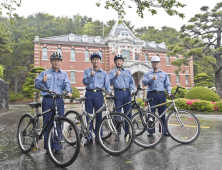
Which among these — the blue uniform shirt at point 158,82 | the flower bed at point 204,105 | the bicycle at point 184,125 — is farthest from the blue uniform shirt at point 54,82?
the flower bed at point 204,105

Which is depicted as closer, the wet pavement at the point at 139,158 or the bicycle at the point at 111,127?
the wet pavement at the point at 139,158

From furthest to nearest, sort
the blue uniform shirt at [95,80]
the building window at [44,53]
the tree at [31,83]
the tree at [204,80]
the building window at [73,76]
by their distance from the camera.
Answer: the tree at [204,80] < the building window at [73,76] < the building window at [44,53] < the tree at [31,83] < the blue uniform shirt at [95,80]

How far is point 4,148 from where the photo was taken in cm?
415

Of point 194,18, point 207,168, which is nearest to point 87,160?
point 207,168

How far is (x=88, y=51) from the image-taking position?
28.2 metres

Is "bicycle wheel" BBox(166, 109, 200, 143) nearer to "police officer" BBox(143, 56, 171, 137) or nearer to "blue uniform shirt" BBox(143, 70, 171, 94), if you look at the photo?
"police officer" BBox(143, 56, 171, 137)

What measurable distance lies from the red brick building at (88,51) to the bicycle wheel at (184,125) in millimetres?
21296

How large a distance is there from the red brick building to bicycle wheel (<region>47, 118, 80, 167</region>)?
22.8 metres

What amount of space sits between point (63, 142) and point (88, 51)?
85.1ft

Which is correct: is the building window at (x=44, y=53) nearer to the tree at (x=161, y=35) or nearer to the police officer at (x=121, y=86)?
the police officer at (x=121, y=86)

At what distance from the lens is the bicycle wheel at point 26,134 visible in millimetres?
3805

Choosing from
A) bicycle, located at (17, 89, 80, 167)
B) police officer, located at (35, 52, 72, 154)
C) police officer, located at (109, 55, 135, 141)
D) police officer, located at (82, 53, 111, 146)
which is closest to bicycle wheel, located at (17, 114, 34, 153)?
bicycle, located at (17, 89, 80, 167)

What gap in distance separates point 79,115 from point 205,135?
349 centimetres

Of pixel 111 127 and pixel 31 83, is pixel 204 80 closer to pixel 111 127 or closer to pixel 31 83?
pixel 31 83
